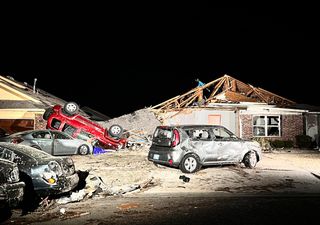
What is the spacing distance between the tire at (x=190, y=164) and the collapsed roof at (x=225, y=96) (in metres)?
10.2

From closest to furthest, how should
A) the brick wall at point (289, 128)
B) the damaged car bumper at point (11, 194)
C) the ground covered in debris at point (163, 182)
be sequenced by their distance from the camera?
the damaged car bumper at point (11, 194), the ground covered in debris at point (163, 182), the brick wall at point (289, 128)

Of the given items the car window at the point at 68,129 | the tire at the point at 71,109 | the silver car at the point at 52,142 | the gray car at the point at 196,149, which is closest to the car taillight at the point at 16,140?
the silver car at the point at 52,142

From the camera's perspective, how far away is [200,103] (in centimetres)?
2120

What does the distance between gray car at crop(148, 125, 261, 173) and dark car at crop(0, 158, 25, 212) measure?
226 inches

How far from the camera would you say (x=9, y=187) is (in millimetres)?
5809

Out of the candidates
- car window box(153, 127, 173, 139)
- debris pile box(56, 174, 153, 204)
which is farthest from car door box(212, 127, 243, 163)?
debris pile box(56, 174, 153, 204)

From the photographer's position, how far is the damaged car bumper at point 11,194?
565cm

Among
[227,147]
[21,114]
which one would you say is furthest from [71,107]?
[227,147]

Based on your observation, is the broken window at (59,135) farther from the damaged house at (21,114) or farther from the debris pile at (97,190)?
the debris pile at (97,190)

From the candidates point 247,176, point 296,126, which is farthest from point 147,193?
point 296,126

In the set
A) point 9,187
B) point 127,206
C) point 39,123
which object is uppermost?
point 39,123

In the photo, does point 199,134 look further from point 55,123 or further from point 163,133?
point 55,123

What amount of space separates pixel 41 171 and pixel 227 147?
6.87 m

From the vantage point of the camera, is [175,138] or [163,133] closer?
[175,138]
